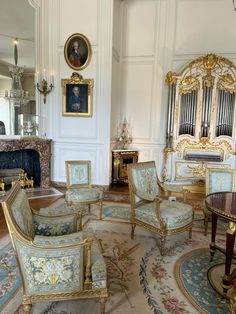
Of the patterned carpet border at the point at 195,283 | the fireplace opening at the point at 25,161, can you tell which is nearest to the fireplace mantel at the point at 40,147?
the fireplace opening at the point at 25,161

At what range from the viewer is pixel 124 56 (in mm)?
5832

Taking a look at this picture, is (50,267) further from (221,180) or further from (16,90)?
(16,90)

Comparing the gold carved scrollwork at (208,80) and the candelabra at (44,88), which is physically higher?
the gold carved scrollwork at (208,80)

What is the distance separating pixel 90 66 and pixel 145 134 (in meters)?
2.07

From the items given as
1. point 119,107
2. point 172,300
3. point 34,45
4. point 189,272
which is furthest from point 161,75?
point 172,300

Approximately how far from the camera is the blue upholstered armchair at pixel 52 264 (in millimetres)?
1537

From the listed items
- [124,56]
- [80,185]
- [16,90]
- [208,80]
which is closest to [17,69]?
[16,90]

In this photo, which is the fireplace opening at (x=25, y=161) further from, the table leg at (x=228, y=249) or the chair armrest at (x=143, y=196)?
the table leg at (x=228, y=249)

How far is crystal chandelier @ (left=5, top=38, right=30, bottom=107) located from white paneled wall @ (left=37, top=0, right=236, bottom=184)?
0.46 metres

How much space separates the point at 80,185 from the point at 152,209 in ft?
4.61

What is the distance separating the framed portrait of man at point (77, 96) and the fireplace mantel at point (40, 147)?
0.84 meters

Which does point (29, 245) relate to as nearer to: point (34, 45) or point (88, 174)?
point (88, 174)

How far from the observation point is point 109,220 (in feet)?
11.7

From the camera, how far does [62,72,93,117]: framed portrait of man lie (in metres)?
5.04
